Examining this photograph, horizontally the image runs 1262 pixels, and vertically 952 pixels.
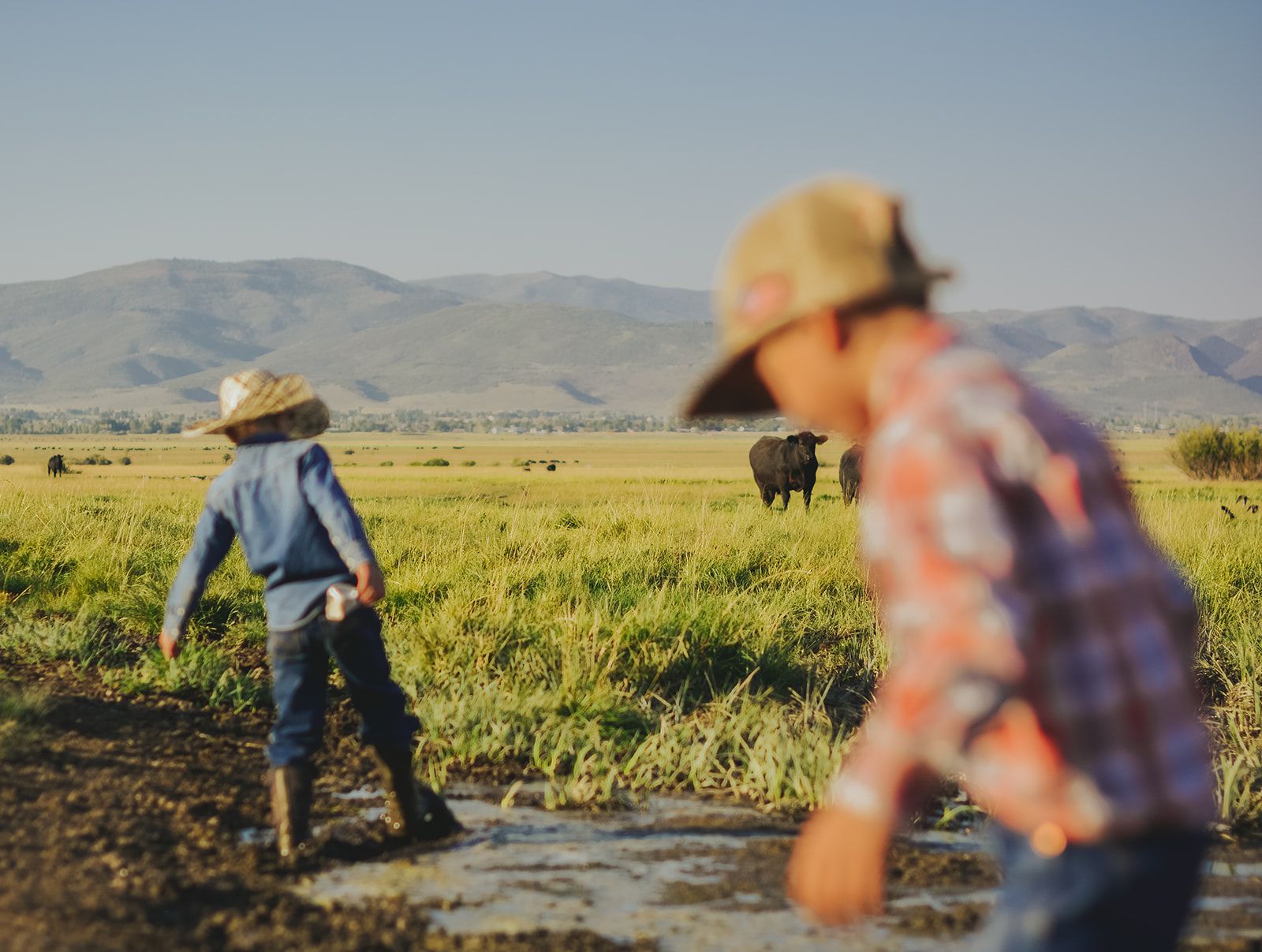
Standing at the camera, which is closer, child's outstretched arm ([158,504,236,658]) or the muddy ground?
the muddy ground

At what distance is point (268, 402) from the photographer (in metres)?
4.82

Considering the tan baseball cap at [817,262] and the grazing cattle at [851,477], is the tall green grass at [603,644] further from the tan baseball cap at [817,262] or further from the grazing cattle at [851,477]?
the grazing cattle at [851,477]

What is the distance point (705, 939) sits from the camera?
3926 millimetres

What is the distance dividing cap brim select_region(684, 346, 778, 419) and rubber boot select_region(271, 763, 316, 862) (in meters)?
2.68

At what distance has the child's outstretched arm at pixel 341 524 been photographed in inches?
181

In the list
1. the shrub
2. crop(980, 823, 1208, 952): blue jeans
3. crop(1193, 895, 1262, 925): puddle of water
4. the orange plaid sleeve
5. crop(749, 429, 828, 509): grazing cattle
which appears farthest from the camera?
the shrub

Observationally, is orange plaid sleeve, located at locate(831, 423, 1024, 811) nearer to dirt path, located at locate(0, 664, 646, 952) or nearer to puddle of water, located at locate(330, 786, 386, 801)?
dirt path, located at locate(0, 664, 646, 952)

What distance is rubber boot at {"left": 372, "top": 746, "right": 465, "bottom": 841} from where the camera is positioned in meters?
4.88

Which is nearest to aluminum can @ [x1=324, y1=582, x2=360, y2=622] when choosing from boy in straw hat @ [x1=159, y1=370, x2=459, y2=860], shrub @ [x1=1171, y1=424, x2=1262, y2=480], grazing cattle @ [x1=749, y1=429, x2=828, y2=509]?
boy in straw hat @ [x1=159, y1=370, x2=459, y2=860]

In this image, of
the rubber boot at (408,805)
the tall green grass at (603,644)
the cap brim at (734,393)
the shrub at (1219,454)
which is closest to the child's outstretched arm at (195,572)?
the rubber boot at (408,805)

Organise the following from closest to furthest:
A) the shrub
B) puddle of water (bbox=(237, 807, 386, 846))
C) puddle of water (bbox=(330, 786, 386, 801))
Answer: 1. puddle of water (bbox=(237, 807, 386, 846))
2. puddle of water (bbox=(330, 786, 386, 801))
3. the shrub

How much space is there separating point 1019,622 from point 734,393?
2.32ft

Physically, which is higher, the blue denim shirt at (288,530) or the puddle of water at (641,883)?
the blue denim shirt at (288,530)

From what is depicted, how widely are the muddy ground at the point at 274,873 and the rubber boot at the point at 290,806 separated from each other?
81 mm
